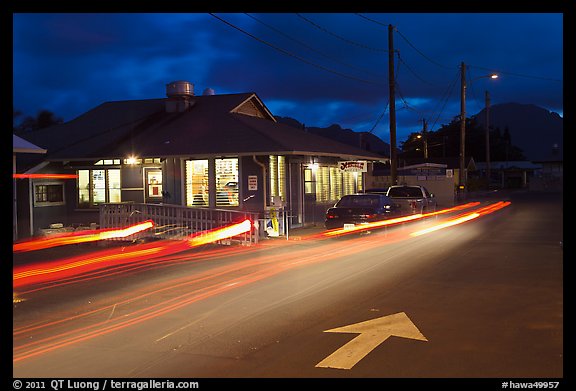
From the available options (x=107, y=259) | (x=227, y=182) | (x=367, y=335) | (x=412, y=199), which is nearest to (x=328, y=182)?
(x=412, y=199)

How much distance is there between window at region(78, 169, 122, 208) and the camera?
915 inches

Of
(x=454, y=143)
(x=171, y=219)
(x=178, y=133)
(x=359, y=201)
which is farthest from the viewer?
(x=454, y=143)

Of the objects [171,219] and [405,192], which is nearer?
[171,219]

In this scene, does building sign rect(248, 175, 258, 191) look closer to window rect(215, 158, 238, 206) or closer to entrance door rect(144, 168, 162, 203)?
window rect(215, 158, 238, 206)

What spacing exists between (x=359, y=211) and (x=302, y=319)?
12202 mm

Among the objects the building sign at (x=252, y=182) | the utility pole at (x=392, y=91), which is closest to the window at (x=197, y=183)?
the building sign at (x=252, y=182)

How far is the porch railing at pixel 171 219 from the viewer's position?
17.4 m

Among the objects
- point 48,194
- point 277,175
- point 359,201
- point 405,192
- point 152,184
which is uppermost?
point 277,175

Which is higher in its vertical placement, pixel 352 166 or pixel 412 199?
pixel 352 166

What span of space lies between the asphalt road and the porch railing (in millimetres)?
3055

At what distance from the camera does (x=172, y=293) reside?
10094mm

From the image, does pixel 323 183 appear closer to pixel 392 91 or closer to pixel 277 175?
pixel 277 175

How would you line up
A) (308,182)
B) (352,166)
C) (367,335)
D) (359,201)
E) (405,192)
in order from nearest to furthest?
(367,335) → (359,201) → (308,182) → (352,166) → (405,192)

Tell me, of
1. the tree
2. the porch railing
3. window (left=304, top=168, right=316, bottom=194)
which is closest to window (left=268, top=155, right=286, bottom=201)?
window (left=304, top=168, right=316, bottom=194)
